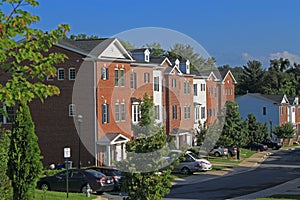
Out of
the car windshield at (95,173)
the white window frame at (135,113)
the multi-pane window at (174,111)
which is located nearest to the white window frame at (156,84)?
the multi-pane window at (174,111)

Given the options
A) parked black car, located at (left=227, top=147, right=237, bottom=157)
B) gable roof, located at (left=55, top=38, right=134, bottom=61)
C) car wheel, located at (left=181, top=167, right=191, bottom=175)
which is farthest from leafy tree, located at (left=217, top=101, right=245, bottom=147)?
gable roof, located at (left=55, top=38, right=134, bottom=61)

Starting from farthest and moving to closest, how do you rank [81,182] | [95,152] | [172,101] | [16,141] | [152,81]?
[172,101], [152,81], [95,152], [81,182], [16,141]

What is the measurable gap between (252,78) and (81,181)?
10173 cm

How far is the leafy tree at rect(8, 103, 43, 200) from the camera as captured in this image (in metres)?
19.9

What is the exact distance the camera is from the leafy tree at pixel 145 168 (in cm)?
1775

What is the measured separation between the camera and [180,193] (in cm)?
3130

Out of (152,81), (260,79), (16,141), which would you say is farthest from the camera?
(260,79)

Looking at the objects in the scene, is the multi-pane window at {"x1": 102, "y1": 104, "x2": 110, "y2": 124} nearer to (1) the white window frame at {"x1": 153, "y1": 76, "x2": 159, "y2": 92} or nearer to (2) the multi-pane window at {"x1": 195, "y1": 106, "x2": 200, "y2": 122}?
(1) the white window frame at {"x1": 153, "y1": 76, "x2": 159, "y2": 92}

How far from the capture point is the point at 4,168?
64.0 ft

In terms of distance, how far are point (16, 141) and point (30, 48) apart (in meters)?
13.0

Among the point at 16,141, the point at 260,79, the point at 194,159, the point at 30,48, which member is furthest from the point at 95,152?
the point at 260,79

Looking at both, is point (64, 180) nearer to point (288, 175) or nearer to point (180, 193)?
point (180, 193)

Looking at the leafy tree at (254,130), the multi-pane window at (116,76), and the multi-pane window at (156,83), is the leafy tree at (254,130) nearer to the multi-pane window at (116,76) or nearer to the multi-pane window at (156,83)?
the multi-pane window at (156,83)

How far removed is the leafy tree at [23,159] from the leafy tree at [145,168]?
12.2 ft
